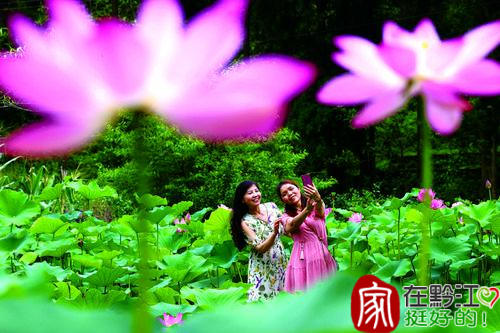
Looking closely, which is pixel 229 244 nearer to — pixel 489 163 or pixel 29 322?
pixel 29 322

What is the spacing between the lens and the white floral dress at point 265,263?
2.92m

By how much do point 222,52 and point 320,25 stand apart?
979cm

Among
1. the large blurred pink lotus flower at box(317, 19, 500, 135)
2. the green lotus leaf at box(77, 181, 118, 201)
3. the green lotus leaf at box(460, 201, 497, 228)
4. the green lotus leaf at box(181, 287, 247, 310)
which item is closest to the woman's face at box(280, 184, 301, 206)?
the green lotus leaf at box(77, 181, 118, 201)

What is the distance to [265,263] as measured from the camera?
297 cm

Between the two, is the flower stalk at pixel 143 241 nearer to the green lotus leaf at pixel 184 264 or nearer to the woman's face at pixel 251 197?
the green lotus leaf at pixel 184 264

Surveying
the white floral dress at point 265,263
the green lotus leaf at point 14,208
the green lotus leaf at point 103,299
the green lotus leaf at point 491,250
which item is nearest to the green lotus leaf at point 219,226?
the white floral dress at point 265,263

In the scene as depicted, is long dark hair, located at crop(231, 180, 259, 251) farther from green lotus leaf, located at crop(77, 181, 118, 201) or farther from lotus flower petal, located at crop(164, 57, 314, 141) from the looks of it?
lotus flower petal, located at crop(164, 57, 314, 141)

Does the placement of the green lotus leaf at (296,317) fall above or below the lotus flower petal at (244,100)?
below

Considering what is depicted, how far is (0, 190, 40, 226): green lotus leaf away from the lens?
2.12 meters

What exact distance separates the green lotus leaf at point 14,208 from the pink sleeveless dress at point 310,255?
1091mm

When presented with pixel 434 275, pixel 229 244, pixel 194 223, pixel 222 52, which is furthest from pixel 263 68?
pixel 194 223

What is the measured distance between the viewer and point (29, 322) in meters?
0.18

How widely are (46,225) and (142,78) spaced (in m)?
2.10

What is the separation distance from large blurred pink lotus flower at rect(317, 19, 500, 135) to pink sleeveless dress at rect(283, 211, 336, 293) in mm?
2527
